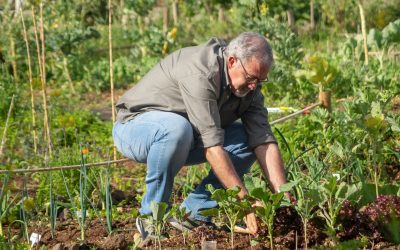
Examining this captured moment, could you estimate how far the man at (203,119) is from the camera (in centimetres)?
402

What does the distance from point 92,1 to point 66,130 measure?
4778mm

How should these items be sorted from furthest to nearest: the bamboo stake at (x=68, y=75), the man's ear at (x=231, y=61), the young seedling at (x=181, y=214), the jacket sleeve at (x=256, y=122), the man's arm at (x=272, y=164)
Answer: the bamboo stake at (x=68, y=75) < the jacket sleeve at (x=256, y=122) < the man's arm at (x=272, y=164) < the man's ear at (x=231, y=61) < the young seedling at (x=181, y=214)

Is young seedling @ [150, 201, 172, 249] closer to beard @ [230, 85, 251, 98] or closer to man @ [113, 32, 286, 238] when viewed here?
man @ [113, 32, 286, 238]

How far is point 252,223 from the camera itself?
4.00m

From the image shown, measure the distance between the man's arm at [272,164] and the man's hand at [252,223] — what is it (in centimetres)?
25

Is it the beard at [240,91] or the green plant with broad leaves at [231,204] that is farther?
the beard at [240,91]

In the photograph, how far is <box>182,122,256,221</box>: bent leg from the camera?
14.7 ft

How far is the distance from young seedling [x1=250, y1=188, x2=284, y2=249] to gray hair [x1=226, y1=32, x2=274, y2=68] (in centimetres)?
62

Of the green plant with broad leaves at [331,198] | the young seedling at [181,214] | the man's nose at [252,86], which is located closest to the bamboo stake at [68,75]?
the young seedling at [181,214]

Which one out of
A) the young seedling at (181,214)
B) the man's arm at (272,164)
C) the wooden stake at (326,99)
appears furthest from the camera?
the wooden stake at (326,99)

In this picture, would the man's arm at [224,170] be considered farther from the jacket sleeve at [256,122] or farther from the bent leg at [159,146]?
the jacket sleeve at [256,122]

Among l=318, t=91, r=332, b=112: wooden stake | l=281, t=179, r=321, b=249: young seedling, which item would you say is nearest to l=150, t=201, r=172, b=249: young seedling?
l=281, t=179, r=321, b=249: young seedling

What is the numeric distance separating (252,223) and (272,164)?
417 mm

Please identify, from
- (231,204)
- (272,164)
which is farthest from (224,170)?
(272,164)
